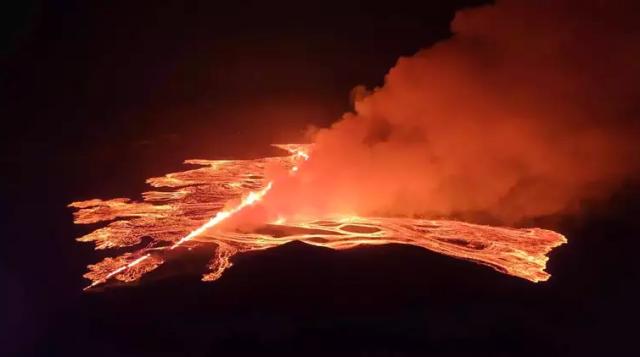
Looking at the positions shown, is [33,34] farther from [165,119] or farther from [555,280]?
[555,280]

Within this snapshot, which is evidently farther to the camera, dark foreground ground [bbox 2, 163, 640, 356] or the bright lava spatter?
the bright lava spatter

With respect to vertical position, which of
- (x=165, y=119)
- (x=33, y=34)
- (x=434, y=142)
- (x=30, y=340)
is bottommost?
(x=30, y=340)

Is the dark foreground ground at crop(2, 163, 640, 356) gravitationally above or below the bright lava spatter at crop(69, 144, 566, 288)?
below

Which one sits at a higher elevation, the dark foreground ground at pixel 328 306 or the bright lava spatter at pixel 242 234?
the bright lava spatter at pixel 242 234

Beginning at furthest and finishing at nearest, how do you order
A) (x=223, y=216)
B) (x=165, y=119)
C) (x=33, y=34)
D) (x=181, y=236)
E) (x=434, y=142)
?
(x=33, y=34) → (x=165, y=119) → (x=434, y=142) → (x=223, y=216) → (x=181, y=236)

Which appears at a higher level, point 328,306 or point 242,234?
point 242,234

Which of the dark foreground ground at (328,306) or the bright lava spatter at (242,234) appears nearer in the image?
the dark foreground ground at (328,306)

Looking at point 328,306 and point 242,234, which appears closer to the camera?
point 328,306

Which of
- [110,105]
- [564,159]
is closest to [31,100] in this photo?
[110,105]
